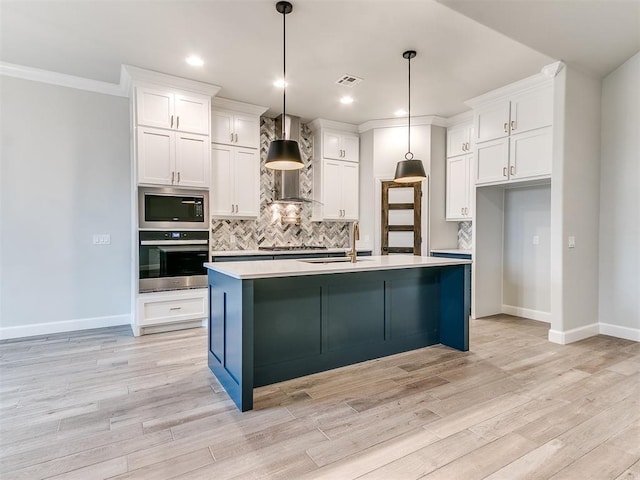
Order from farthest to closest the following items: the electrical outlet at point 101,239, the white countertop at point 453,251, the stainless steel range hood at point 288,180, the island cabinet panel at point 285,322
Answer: the stainless steel range hood at point 288,180 < the white countertop at point 453,251 < the electrical outlet at point 101,239 < the island cabinet panel at point 285,322

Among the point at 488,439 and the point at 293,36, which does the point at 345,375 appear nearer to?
the point at 488,439

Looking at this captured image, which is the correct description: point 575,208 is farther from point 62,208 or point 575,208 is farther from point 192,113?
point 62,208

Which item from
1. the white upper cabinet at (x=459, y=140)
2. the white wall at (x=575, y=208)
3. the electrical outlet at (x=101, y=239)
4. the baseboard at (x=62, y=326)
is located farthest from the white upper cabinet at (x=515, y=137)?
the baseboard at (x=62, y=326)

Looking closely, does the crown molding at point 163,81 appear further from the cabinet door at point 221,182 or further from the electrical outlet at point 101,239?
the electrical outlet at point 101,239

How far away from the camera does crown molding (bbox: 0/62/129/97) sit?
3816 millimetres

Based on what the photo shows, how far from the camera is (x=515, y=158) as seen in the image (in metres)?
4.24

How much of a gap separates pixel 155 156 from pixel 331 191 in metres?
2.69

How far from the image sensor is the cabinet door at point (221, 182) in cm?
471

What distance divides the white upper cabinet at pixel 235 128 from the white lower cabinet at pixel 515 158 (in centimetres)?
314

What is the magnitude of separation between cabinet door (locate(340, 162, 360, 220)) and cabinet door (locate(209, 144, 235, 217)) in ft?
6.20

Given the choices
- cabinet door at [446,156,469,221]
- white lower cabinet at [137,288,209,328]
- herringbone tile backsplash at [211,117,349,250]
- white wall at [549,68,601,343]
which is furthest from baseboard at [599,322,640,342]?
white lower cabinet at [137,288,209,328]

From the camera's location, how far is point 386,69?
12.8 ft

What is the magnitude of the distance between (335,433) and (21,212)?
417 centimetres

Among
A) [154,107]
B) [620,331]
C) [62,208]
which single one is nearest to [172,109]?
[154,107]
